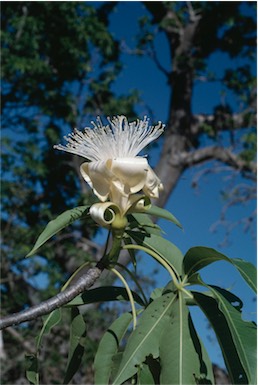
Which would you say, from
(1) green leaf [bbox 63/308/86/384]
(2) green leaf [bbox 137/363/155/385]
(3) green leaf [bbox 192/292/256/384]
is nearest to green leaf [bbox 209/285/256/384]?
(3) green leaf [bbox 192/292/256/384]

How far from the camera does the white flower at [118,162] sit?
29.5 inches

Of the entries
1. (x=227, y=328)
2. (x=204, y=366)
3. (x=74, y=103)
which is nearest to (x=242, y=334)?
(x=227, y=328)

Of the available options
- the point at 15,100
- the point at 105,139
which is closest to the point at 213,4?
the point at 15,100

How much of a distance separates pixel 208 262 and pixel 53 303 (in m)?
0.20

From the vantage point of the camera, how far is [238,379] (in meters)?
0.72

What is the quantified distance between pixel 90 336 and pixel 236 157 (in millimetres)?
2576

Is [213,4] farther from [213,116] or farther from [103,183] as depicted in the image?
[103,183]

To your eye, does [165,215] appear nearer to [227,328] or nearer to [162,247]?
[162,247]

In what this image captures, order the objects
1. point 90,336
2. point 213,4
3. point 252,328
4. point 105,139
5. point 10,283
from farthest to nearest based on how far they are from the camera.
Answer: point 213,4, point 10,283, point 90,336, point 105,139, point 252,328

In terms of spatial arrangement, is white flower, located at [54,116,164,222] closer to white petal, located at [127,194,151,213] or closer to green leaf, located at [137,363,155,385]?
white petal, located at [127,194,151,213]

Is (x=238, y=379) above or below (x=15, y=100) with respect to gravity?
below

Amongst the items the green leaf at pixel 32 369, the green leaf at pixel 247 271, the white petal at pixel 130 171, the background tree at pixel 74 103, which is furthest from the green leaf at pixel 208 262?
the background tree at pixel 74 103

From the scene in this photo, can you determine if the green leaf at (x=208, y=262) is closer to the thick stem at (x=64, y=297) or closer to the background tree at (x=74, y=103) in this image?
the thick stem at (x=64, y=297)

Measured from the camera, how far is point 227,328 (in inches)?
29.2
